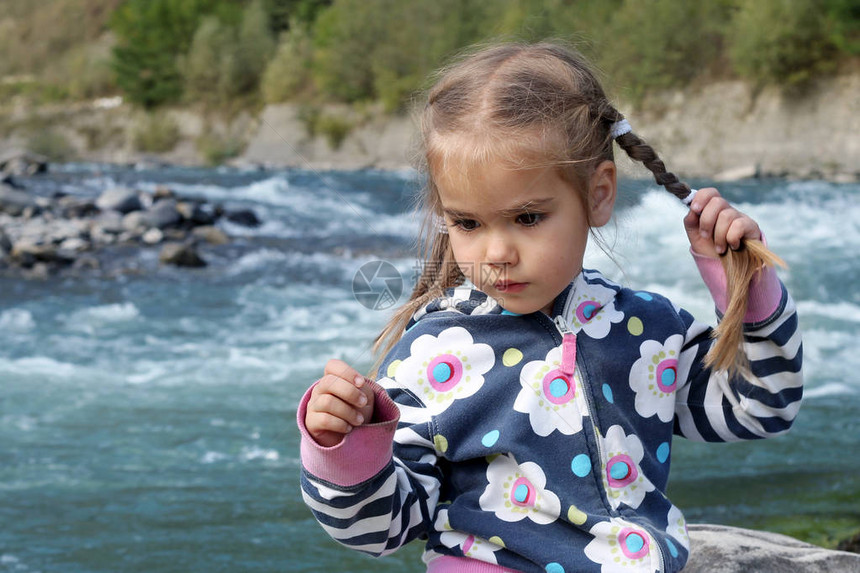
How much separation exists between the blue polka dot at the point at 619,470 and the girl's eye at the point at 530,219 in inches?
16.8

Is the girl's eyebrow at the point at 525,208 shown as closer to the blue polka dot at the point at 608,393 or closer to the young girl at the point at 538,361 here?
the young girl at the point at 538,361

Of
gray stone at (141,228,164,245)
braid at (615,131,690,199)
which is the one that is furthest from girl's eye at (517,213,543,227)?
gray stone at (141,228,164,245)

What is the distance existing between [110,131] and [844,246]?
136 ft

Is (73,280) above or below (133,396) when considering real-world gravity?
below

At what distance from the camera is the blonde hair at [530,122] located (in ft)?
4.72

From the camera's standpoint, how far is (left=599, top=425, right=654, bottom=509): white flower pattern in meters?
1.51

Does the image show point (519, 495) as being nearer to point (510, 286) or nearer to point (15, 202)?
point (510, 286)

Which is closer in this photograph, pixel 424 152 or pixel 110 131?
pixel 424 152

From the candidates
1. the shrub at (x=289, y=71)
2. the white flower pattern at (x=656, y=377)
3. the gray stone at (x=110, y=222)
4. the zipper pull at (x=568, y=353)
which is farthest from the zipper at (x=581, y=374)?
the shrub at (x=289, y=71)

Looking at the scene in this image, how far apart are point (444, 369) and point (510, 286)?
183 millimetres

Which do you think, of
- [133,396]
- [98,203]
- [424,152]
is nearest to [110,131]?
[98,203]

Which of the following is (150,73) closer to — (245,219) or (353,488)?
(245,219)

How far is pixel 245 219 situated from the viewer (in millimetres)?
12828

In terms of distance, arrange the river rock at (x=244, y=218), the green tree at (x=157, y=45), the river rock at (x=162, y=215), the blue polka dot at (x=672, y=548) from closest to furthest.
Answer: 1. the blue polka dot at (x=672, y=548)
2. the river rock at (x=162, y=215)
3. the river rock at (x=244, y=218)
4. the green tree at (x=157, y=45)
